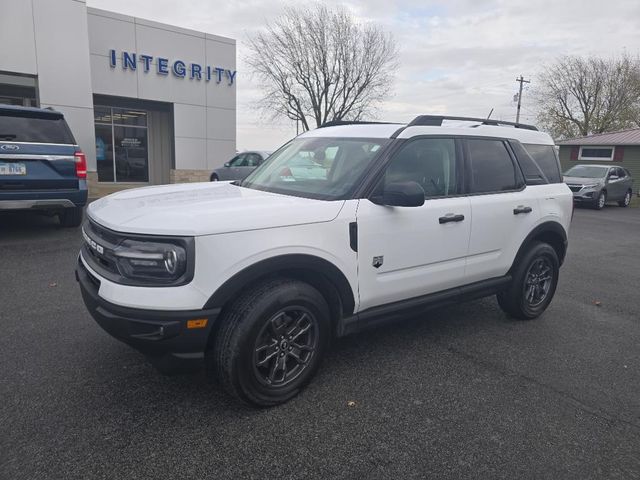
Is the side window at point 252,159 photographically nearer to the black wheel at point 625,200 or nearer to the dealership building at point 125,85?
the dealership building at point 125,85

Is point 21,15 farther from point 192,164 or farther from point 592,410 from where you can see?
point 592,410

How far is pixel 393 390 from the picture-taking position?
3.15 m

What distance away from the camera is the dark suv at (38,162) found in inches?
257

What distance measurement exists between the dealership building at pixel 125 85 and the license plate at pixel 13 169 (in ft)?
26.3

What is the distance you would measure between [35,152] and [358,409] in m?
6.22

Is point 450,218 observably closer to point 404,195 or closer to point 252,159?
point 404,195

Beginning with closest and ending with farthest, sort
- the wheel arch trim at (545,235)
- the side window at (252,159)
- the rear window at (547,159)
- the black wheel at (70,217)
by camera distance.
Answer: the wheel arch trim at (545,235) → the rear window at (547,159) → the black wheel at (70,217) → the side window at (252,159)

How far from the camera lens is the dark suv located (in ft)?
21.4

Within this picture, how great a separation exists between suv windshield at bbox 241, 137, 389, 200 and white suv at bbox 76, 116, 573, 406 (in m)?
0.01

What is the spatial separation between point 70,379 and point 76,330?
Answer: 0.90 meters

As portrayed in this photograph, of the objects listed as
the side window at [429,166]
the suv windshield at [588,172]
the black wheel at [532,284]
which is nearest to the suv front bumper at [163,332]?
the side window at [429,166]

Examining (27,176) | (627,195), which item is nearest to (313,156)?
(27,176)

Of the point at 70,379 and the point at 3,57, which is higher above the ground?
the point at 3,57

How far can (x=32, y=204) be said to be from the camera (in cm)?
682
